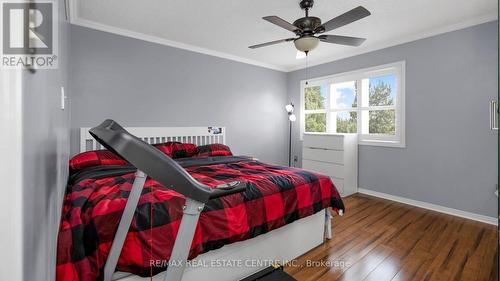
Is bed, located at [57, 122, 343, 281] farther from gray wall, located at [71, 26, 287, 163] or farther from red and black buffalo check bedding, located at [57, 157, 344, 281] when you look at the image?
gray wall, located at [71, 26, 287, 163]

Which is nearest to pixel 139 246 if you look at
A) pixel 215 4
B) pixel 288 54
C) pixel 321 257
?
pixel 321 257

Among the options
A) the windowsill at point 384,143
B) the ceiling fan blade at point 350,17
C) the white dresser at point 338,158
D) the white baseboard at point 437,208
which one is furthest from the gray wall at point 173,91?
the ceiling fan blade at point 350,17

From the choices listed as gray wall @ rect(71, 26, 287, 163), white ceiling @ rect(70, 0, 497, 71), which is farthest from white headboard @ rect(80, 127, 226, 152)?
white ceiling @ rect(70, 0, 497, 71)

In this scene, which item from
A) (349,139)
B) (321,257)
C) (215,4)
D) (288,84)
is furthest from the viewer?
(288,84)

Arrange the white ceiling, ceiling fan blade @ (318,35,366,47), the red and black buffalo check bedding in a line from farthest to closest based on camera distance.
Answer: the white ceiling → ceiling fan blade @ (318,35,366,47) → the red and black buffalo check bedding

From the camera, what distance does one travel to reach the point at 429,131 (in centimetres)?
327

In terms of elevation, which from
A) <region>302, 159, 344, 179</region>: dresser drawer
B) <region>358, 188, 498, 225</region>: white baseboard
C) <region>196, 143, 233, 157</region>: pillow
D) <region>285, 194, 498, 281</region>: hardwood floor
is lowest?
<region>285, 194, 498, 281</region>: hardwood floor

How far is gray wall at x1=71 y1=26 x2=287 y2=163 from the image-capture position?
9.96 feet

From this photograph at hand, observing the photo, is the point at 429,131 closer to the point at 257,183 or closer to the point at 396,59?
the point at 396,59

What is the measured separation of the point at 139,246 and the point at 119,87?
2.59m

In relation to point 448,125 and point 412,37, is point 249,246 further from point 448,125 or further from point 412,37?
point 412,37

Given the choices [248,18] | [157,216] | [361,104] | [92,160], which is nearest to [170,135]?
[92,160]

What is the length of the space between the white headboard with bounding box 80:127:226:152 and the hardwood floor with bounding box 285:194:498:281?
89.6 inches

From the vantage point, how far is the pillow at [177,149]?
307 cm
